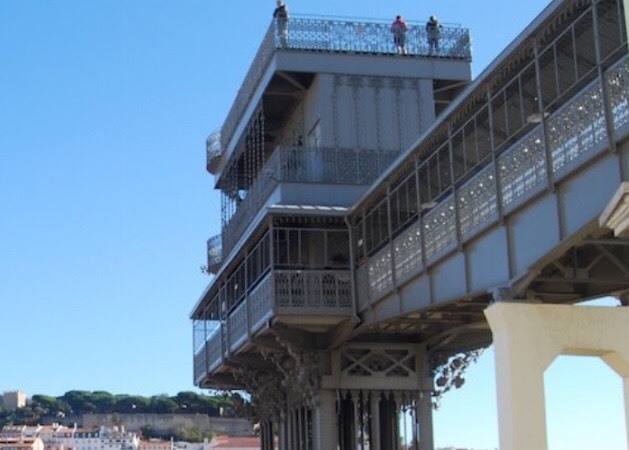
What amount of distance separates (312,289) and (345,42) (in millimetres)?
7679

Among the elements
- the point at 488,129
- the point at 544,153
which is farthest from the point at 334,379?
the point at 544,153

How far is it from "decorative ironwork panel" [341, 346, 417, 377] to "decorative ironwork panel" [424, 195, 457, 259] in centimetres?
884

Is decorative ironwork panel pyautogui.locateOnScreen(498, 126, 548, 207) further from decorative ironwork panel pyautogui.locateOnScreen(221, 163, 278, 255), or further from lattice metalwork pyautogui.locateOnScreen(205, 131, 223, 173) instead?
lattice metalwork pyautogui.locateOnScreen(205, 131, 223, 173)

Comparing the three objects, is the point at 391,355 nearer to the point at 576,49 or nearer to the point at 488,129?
the point at 488,129

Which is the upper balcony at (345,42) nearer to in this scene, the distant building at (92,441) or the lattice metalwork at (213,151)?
the lattice metalwork at (213,151)

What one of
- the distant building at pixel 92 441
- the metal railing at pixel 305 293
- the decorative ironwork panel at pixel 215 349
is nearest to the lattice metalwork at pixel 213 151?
the decorative ironwork panel at pixel 215 349

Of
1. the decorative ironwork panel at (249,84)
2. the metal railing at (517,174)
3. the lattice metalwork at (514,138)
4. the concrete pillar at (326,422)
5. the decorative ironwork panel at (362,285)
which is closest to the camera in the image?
the metal railing at (517,174)

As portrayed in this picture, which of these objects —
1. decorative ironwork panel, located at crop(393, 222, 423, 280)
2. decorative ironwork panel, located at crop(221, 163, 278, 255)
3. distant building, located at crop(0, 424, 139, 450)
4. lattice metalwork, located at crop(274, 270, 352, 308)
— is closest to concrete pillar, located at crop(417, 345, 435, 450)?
lattice metalwork, located at crop(274, 270, 352, 308)

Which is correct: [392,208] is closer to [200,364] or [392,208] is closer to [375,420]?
[375,420]

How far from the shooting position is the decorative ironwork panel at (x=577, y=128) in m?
16.8

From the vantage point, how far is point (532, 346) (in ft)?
62.8

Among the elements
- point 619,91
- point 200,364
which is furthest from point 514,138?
point 200,364

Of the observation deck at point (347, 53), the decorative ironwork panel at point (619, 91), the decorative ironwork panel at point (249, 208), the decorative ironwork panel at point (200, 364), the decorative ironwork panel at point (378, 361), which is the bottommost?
the decorative ironwork panel at point (378, 361)

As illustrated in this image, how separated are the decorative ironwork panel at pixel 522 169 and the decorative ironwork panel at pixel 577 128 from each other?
33 centimetres
